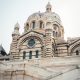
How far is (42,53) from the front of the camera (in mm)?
34219

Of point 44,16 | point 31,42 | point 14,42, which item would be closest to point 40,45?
point 31,42

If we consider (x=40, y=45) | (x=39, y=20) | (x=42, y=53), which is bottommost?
(x=42, y=53)

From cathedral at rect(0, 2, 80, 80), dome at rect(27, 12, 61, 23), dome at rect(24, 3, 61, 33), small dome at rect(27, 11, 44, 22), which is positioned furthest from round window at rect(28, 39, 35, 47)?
small dome at rect(27, 11, 44, 22)

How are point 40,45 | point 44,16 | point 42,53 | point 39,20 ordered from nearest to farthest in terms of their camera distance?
1. point 42,53
2. point 40,45
3. point 39,20
4. point 44,16

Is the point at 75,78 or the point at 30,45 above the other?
the point at 30,45

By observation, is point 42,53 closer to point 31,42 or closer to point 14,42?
point 31,42

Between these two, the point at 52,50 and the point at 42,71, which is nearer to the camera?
the point at 42,71

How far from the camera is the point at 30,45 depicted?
3581 centimetres

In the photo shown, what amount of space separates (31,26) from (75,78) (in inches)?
1044

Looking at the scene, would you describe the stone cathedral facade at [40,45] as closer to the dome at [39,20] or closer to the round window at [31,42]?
the round window at [31,42]

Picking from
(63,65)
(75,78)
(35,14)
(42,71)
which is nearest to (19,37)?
(35,14)

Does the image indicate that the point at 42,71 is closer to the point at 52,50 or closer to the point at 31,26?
the point at 52,50

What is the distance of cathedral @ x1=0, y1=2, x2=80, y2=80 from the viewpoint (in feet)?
57.2

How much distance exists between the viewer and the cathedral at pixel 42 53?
1742 cm
